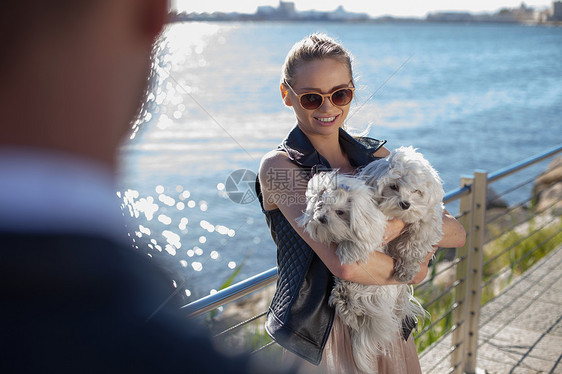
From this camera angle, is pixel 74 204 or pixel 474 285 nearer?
pixel 74 204

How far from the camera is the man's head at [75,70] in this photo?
0.35 meters

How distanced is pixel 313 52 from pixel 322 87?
112 millimetres

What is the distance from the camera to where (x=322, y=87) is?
175 centimetres

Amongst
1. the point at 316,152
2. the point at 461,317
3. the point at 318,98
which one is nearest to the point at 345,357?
the point at 316,152

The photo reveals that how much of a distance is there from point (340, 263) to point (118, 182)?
1.15 m

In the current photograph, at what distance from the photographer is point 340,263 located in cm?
151

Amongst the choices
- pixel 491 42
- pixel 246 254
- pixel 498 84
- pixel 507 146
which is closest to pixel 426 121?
pixel 507 146

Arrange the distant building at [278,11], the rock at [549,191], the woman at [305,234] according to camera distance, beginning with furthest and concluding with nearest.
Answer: the rock at [549,191] < the distant building at [278,11] < the woman at [305,234]

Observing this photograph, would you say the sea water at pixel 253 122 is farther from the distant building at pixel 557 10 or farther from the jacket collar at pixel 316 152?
the distant building at pixel 557 10

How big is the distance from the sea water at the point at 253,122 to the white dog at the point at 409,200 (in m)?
0.37

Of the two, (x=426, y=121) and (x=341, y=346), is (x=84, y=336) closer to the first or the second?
(x=341, y=346)

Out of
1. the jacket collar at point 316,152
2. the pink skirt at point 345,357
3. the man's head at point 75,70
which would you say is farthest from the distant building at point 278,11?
the man's head at point 75,70

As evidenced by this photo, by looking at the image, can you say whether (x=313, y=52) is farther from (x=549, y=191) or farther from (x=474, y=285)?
(x=549, y=191)

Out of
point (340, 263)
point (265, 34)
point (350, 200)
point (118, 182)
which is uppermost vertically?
point (118, 182)
